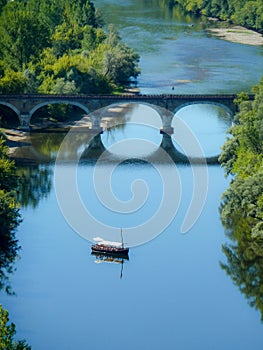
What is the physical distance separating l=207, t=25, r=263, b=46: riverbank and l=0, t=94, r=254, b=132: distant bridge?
51949 mm

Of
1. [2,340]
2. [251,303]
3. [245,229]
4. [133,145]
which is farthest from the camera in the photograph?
[133,145]

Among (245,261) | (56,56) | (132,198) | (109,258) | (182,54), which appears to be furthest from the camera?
Answer: (182,54)

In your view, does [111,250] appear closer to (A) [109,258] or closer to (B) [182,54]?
(A) [109,258]

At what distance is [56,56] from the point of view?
390 feet

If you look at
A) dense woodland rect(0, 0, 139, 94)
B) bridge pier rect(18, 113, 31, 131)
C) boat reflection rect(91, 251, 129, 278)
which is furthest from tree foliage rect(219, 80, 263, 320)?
dense woodland rect(0, 0, 139, 94)

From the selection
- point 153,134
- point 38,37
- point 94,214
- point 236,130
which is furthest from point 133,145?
point 38,37

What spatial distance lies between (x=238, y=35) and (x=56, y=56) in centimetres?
4502

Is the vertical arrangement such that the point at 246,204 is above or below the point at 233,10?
below

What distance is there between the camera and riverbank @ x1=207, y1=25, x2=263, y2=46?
149m

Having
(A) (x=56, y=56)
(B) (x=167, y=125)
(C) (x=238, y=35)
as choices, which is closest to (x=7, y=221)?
(B) (x=167, y=125)

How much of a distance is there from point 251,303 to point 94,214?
57.7 feet

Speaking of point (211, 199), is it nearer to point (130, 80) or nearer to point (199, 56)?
point (130, 80)

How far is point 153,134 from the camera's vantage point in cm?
9544

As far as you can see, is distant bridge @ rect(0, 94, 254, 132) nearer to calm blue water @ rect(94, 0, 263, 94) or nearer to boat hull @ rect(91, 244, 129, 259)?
calm blue water @ rect(94, 0, 263, 94)
